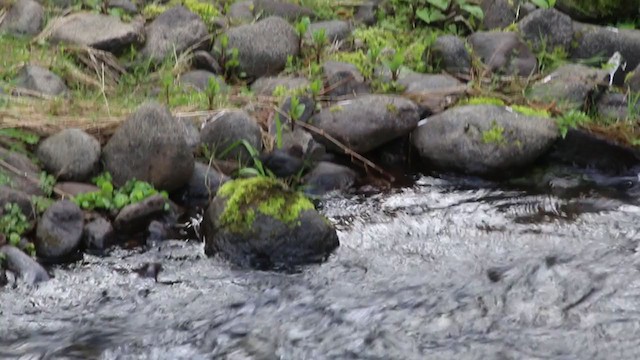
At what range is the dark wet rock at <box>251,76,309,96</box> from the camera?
22.5 feet

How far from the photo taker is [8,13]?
7.48m

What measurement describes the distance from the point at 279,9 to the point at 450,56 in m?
1.87

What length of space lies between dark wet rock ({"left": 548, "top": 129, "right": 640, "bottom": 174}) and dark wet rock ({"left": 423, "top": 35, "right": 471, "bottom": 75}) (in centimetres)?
142

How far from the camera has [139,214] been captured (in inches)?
196

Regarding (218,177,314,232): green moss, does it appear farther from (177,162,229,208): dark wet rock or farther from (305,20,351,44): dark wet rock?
(305,20,351,44): dark wet rock

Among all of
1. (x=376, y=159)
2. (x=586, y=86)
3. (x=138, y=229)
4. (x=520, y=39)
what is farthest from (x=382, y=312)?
(x=520, y=39)

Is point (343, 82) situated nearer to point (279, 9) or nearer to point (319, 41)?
point (319, 41)

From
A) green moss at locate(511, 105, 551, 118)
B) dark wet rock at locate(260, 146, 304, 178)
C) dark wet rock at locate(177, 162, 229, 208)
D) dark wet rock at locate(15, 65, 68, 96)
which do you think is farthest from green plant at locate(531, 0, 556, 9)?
dark wet rock at locate(15, 65, 68, 96)

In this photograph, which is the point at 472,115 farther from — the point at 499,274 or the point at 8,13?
the point at 8,13

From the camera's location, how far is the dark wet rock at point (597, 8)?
850 centimetres

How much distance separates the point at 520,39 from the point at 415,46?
40.6 inches

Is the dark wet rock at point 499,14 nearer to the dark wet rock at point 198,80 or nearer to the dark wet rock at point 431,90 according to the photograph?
the dark wet rock at point 431,90

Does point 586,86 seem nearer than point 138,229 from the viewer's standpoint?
No

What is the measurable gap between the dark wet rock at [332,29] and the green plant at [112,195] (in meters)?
3.09
